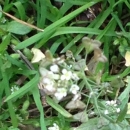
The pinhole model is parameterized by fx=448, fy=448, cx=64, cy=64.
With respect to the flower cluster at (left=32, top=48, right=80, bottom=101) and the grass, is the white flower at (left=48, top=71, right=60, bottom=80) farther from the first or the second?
the grass

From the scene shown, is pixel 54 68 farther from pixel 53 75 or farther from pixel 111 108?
pixel 111 108

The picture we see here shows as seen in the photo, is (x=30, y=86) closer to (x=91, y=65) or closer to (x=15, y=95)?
(x=15, y=95)

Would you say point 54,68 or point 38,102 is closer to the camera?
point 54,68

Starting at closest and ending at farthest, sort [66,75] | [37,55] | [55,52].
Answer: [66,75] < [37,55] < [55,52]

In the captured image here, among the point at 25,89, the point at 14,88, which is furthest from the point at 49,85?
the point at 14,88

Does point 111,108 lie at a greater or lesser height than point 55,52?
lesser

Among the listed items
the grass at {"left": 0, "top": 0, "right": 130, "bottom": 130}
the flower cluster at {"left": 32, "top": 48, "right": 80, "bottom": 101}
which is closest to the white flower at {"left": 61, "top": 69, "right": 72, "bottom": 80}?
the flower cluster at {"left": 32, "top": 48, "right": 80, "bottom": 101}

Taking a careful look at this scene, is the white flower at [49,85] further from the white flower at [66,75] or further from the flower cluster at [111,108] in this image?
the flower cluster at [111,108]

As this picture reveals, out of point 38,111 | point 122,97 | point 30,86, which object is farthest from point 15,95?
point 122,97

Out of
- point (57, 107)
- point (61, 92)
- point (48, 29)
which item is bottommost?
point (57, 107)
